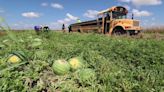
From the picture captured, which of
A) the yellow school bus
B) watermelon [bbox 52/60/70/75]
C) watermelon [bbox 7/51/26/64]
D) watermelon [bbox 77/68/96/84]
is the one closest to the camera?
watermelon [bbox 77/68/96/84]

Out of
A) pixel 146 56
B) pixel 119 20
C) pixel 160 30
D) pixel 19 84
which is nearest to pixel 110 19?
pixel 119 20

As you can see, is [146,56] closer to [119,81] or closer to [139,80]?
[139,80]

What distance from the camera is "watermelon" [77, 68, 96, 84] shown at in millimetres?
3605

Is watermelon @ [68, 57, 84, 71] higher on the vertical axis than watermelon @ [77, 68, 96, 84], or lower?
higher

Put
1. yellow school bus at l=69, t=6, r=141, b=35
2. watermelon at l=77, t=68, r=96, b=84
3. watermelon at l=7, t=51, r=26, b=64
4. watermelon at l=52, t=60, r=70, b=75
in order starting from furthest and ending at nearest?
1. yellow school bus at l=69, t=6, r=141, b=35
2. watermelon at l=7, t=51, r=26, b=64
3. watermelon at l=52, t=60, r=70, b=75
4. watermelon at l=77, t=68, r=96, b=84

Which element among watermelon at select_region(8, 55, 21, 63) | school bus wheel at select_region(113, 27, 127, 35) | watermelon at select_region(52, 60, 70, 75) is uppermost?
watermelon at select_region(8, 55, 21, 63)

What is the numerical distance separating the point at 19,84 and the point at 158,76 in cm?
213

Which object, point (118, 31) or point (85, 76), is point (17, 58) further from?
point (118, 31)

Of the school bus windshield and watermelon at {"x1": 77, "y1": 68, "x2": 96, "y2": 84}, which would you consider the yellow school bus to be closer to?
the school bus windshield

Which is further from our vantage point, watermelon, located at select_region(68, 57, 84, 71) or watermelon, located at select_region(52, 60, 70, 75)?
watermelon, located at select_region(68, 57, 84, 71)

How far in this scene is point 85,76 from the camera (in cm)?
367

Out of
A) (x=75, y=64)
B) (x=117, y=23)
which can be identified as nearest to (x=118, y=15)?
(x=117, y=23)

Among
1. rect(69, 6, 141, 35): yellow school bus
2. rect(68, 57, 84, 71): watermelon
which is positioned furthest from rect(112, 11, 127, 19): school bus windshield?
rect(68, 57, 84, 71): watermelon

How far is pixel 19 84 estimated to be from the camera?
10.7ft
